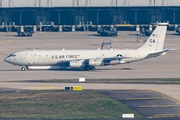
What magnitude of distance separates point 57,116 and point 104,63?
107 ft

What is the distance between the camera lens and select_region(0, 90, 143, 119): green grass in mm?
26938

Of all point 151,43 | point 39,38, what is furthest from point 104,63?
point 39,38

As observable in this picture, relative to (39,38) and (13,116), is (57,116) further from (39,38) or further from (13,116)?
(39,38)

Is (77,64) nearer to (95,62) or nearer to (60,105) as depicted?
(95,62)

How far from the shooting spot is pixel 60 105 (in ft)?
101

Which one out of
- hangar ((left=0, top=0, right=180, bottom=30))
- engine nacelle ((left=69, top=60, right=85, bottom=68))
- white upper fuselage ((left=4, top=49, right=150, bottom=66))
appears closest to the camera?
engine nacelle ((left=69, top=60, right=85, bottom=68))

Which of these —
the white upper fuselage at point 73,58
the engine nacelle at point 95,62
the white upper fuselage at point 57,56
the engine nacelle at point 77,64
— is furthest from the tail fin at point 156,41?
the engine nacelle at point 77,64

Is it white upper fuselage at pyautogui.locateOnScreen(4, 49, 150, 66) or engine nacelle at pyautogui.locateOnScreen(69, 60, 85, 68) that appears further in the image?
white upper fuselage at pyautogui.locateOnScreen(4, 49, 150, 66)

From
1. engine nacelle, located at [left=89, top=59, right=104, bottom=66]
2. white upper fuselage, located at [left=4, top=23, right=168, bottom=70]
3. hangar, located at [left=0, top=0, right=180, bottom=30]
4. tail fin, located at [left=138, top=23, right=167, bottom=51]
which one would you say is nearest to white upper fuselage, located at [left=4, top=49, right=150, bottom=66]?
white upper fuselage, located at [left=4, top=23, right=168, bottom=70]

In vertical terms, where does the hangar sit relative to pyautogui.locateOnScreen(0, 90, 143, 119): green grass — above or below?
above

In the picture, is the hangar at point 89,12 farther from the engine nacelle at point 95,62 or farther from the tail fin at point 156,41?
the engine nacelle at point 95,62

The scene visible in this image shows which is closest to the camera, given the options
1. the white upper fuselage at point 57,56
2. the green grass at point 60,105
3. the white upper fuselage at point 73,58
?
the green grass at point 60,105

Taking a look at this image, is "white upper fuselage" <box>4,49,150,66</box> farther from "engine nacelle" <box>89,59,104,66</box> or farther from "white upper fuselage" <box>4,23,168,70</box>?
"engine nacelle" <box>89,59,104,66</box>

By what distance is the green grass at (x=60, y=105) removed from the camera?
2694cm
